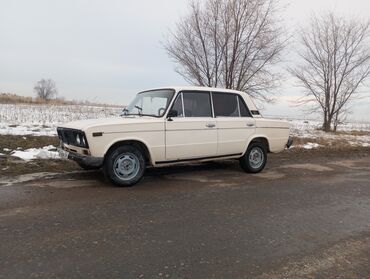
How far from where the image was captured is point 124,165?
6.80 meters

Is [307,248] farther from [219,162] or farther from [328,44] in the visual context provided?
[328,44]

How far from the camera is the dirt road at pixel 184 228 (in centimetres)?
361

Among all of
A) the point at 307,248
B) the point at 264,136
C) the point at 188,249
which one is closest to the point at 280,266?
the point at 307,248

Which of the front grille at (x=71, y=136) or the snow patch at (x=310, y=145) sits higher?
the front grille at (x=71, y=136)

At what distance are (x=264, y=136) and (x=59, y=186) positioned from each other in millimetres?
4605

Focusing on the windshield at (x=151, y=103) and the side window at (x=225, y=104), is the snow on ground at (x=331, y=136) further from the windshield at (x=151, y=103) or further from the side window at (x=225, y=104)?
the windshield at (x=151, y=103)

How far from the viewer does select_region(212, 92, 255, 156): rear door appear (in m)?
8.06

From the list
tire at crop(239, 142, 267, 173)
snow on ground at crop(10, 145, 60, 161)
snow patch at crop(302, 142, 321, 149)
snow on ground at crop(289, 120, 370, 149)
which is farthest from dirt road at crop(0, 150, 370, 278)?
snow on ground at crop(289, 120, 370, 149)

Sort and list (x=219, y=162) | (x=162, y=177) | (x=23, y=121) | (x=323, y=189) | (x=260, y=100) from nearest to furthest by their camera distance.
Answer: (x=323, y=189)
(x=162, y=177)
(x=219, y=162)
(x=23, y=121)
(x=260, y=100)

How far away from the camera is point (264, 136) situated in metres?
8.75

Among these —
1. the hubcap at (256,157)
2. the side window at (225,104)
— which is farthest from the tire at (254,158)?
the side window at (225,104)

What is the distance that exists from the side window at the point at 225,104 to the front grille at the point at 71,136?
290 centimetres

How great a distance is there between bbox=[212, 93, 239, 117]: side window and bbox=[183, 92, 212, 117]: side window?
7.0 inches

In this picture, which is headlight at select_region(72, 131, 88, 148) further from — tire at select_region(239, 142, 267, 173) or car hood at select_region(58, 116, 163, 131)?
tire at select_region(239, 142, 267, 173)
